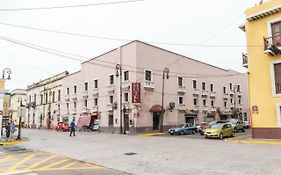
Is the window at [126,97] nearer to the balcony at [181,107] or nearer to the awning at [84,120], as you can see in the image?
the awning at [84,120]

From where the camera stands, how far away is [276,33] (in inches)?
826

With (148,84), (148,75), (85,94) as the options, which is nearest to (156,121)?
(148,84)

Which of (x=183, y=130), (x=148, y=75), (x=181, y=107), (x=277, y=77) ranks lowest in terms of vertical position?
(x=183, y=130)

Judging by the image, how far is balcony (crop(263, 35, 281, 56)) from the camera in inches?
793

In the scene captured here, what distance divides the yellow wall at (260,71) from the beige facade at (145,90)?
15.4 m

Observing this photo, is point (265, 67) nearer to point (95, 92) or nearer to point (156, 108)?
point (156, 108)

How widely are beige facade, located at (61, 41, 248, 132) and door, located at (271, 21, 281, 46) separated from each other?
17.4 meters

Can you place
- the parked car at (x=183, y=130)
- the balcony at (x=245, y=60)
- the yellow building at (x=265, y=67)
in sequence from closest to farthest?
the yellow building at (x=265, y=67) < the balcony at (x=245, y=60) < the parked car at (x=183, y=130)

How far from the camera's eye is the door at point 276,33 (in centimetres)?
2059

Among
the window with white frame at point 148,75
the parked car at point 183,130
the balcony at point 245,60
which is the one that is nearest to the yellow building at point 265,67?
the balcony at point 245,60

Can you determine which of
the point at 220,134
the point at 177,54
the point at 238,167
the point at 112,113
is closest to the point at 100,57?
the point at 112,113

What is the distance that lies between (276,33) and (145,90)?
18.0 m

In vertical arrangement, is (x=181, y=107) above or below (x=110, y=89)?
below

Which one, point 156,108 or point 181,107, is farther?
point 181,107
